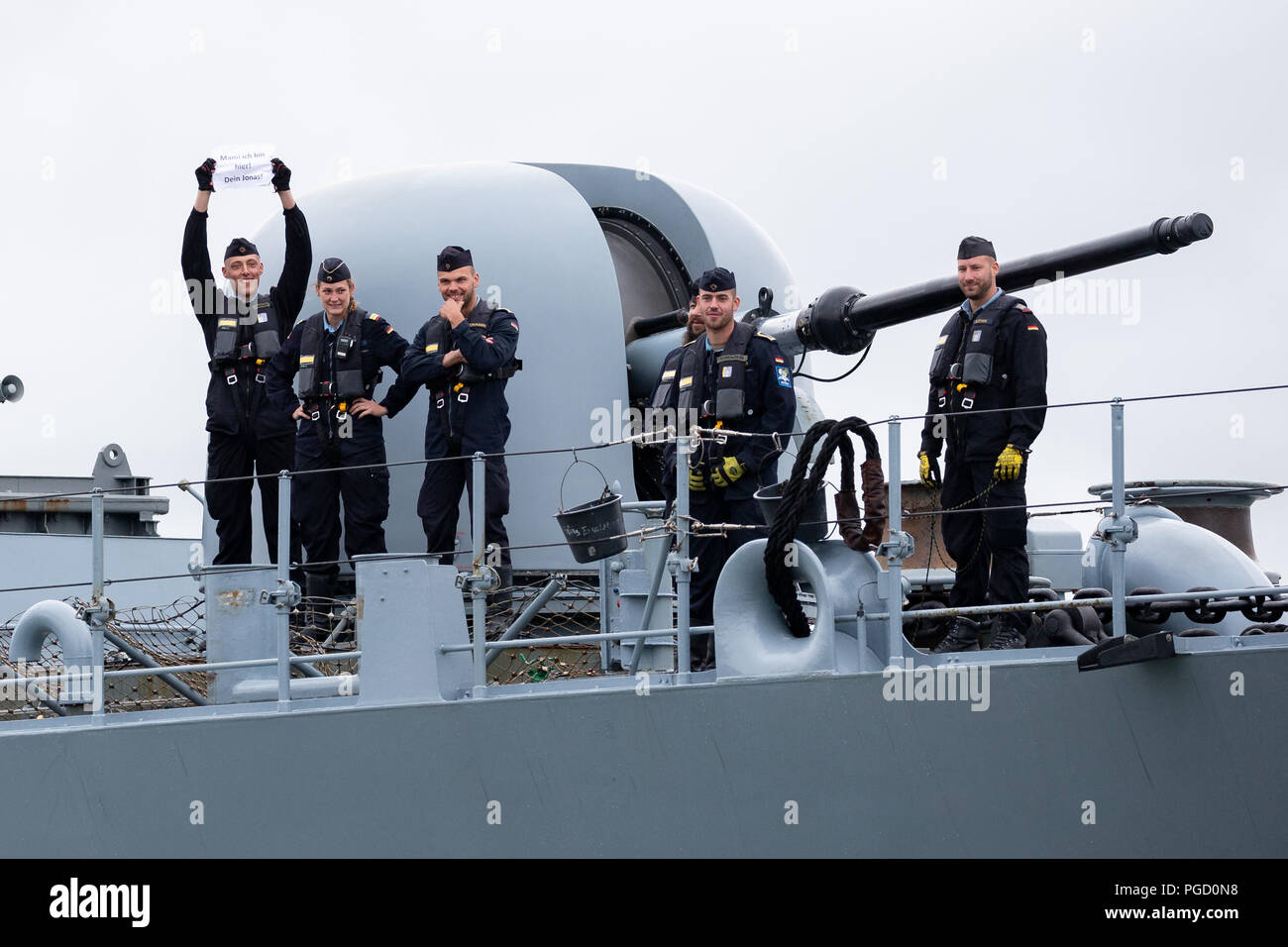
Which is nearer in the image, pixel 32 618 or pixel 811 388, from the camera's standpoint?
pixel 32 618

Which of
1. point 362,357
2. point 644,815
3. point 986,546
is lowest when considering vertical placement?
point 644,815

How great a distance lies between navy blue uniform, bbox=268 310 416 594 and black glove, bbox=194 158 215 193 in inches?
35.6

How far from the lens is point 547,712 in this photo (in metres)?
5.65

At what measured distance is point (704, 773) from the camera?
545 cm

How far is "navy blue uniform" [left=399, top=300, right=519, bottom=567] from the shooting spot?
7066 mm

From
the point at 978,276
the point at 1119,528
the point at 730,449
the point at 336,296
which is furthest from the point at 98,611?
the point at 1119,528

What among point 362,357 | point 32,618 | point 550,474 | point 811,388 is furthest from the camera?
point 811,388

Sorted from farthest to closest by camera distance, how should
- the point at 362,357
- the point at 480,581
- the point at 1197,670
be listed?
the point at 362,357
the point at 480,581
the point at 1197,670

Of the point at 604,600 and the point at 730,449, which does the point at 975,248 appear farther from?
the point at 604,600

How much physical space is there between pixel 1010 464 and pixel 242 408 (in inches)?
148
